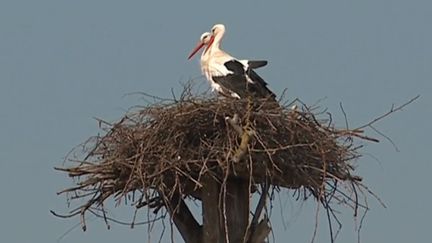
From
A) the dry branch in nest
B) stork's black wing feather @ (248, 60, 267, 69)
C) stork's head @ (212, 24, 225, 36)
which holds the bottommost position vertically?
the dry branch in nest

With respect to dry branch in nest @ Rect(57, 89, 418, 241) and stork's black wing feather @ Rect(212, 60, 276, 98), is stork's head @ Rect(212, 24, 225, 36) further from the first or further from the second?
dry branch in nest @ Rect(57, 89, 418, 241)

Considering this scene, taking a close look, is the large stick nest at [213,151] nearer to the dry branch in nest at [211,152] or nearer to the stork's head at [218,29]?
the dry branch in nest at [211,152]

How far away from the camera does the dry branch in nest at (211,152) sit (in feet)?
20.5

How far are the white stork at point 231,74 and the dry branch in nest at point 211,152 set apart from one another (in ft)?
2.38

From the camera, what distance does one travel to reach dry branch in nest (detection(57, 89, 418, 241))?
6.25 meters

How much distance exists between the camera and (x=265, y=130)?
21.3ft

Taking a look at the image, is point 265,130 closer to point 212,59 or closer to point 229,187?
point 229,187

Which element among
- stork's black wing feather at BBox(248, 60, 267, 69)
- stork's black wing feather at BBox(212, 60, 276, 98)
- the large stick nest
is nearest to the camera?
the large stick nest

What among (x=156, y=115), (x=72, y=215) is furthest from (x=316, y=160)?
(x=72, y=215)

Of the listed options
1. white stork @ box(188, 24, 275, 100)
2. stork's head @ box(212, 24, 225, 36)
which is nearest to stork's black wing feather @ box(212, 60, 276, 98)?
white stork @ box(188, 24, 275, 100)

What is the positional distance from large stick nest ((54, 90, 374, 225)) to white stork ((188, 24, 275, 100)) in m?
0.71

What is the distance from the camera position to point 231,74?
8.50 m

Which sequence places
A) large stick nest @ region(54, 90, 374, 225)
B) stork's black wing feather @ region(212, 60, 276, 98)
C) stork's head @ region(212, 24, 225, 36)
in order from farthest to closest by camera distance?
stork's head @ region(212, 24, 225, 36)
stork's black wing feather @ region(212, 60, 276, 98)
large stick nest @ region(54, 90, 374, 225)

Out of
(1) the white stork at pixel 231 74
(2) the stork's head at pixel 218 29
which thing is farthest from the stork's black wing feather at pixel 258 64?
(2) the stork's head at pixel 218 29
